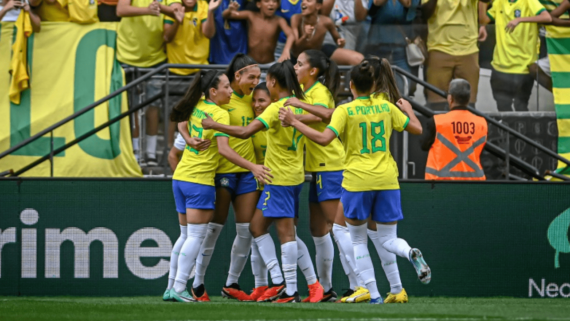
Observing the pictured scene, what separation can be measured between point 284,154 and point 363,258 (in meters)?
1.17

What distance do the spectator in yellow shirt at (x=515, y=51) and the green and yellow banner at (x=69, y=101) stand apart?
4784mm

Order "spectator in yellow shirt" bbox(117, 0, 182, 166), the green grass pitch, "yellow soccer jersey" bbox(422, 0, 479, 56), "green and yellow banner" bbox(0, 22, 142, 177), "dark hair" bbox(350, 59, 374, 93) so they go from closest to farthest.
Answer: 1. the green grass pitch
2. "dark hair" bbox(350, 59, 374, 93)
3. "green and yellow banner" bbox(0, 22, 142, 177)
4. "spectator in yellow shirt" bbox(117, 0, 182, 166)
5. "yellow soccer jersey" bbox(422, 0, 479, 56)

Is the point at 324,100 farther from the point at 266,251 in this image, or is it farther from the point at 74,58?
the point at 74,58

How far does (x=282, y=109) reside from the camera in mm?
7551

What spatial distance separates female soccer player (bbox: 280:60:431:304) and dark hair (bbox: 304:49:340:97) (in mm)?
777

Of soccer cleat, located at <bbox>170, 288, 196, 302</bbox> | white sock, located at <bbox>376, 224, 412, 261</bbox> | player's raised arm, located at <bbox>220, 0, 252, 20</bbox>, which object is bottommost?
soccer cleat, located at <bbox>170, 288, 196, 302</bbox>

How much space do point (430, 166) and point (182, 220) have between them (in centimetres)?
325

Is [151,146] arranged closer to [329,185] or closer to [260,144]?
[260,144]

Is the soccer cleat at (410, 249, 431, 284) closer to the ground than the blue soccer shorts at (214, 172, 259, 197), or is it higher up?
closer to the ground

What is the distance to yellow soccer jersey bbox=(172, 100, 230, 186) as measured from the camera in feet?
26.6

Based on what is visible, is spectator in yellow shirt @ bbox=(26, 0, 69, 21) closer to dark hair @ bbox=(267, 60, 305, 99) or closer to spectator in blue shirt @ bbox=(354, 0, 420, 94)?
spectator in blue shirt @ bbox=(354, 0, 420, 94)

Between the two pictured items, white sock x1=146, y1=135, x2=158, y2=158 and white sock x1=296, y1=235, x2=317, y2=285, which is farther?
white sock x1=146, y1=135, x2=158, y2=158

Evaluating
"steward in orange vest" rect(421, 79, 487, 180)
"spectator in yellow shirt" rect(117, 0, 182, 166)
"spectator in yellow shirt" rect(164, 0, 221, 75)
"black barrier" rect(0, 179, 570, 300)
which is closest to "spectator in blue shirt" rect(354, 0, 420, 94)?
"steward in orange vest" rect(421, 79, 487, 180)

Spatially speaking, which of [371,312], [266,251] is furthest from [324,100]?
[371,312]
